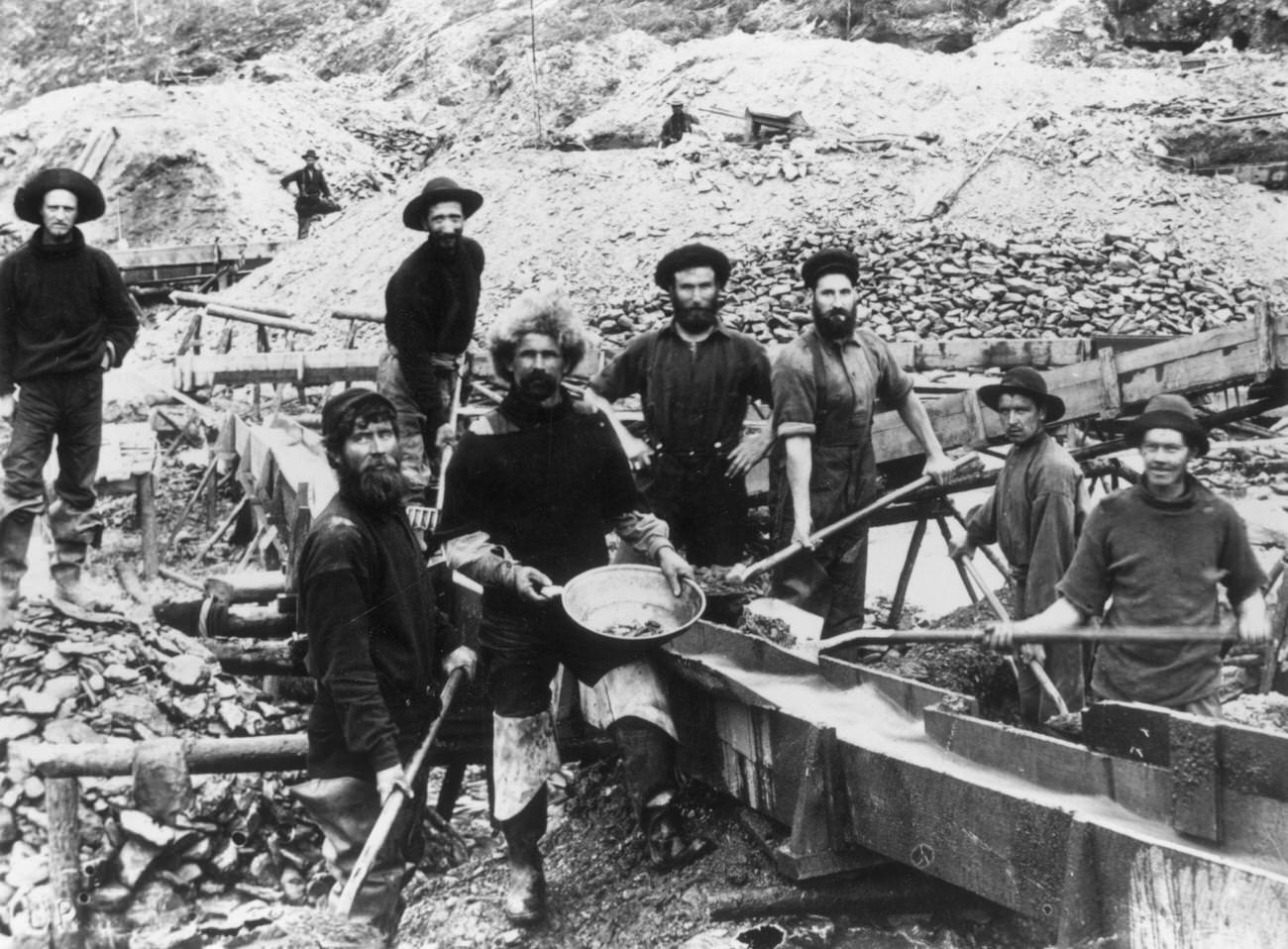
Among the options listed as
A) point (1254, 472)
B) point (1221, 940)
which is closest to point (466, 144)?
point (1254, 472)

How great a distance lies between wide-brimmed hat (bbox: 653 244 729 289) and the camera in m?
5.17

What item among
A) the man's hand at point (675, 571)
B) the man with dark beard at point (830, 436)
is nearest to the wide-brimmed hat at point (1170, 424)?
the man's hand at point (675, 571)

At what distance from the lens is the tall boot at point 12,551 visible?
561 centimetres

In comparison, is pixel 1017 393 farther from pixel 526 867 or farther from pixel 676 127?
pixel 676 127

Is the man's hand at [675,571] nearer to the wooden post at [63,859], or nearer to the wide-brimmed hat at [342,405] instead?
the wide-brimmed hat at [342,405]

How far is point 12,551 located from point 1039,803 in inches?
190

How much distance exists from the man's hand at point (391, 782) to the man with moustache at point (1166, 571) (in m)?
1.86

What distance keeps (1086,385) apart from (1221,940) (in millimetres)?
4615

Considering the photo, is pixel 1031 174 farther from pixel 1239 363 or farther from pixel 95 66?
pixel 95 66

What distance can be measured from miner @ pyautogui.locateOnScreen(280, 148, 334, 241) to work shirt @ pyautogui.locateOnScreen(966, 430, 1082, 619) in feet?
63.5

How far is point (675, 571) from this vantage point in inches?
157

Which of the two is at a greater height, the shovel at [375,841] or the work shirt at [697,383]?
the work shirt at [697,383]

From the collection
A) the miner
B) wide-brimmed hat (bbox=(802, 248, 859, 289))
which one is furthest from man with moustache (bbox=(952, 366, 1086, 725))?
the miner

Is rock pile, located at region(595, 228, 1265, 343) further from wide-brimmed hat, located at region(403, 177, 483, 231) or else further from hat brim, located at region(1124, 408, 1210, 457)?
hat brim, located at region(1124, 408, 1210, 457)
